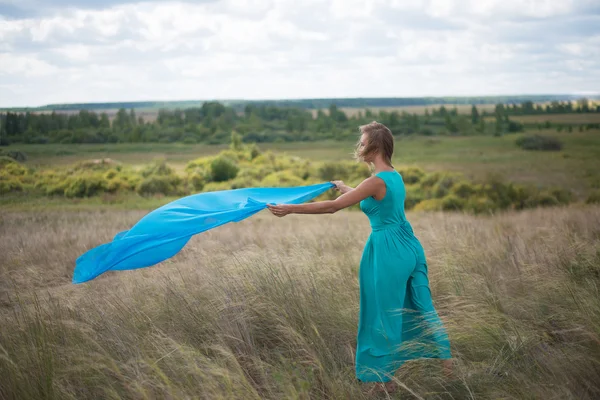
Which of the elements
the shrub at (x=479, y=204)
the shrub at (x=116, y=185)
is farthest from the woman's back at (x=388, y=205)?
the shrub at (x=116, y=185)

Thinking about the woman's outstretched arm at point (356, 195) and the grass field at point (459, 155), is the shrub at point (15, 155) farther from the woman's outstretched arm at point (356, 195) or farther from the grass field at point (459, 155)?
the woman's outstretched arm at point (356, 195)

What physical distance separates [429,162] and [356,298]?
25629 millimetres

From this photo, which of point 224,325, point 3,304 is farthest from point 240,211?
point 3,304

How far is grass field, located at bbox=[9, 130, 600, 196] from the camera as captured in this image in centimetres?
2338

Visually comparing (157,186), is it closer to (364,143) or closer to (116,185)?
(116,185)

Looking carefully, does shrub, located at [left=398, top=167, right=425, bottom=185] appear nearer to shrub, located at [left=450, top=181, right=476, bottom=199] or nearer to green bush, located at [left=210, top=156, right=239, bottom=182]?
shrub, located at [left=450, top=181, right=476, bottom=199]

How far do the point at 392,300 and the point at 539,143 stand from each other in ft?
98.5

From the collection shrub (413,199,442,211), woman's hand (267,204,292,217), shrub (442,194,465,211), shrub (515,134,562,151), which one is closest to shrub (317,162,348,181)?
shrub (413,199,442,211)

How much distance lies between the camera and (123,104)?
31.1 meters

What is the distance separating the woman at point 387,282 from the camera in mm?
3869

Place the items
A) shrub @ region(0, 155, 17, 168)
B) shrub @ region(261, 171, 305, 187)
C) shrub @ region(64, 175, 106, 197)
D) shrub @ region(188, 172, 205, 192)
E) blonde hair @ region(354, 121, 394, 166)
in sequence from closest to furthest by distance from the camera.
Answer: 1. blonde hair @ region(354, 121, 394, 166)
2. shrub @ region(0, 155, 17, 168)
3. shrub @ region(64, 175, 106, 197)
4. shrub @ region(188, 172, 205, 192)
5. shrub @ region(261, 171, 305, 187)

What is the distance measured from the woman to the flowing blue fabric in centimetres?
117

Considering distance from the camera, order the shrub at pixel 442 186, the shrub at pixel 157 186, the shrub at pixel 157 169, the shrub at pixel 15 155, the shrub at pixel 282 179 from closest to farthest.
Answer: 1. the shrub at pixel 15 155
2. the shrub at pixel 157 186
3. the shrub at pixel 442 186
4. the shrub at pixel 157 169
5. the shrub at pixel 282 179

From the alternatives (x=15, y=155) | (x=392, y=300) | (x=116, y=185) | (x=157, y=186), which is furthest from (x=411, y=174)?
(x=392, y=300)
